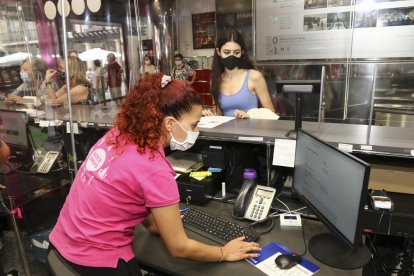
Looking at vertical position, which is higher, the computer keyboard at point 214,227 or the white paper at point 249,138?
the white paper at point 249,138

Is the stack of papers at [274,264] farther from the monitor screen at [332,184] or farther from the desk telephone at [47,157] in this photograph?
the desk telephone at [47,157]

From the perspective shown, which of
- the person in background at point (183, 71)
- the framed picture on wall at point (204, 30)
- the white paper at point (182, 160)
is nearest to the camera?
the white paper at point (182, 160)

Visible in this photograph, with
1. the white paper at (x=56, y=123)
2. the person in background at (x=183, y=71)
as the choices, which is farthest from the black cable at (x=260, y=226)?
the person in background at (x=183, y=71)

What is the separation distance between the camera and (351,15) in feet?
10.5

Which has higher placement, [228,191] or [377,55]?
[377,55]

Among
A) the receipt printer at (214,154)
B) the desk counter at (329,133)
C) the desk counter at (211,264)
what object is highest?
the desk counter at (329,133)

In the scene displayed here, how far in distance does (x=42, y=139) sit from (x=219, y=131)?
4.40 ft

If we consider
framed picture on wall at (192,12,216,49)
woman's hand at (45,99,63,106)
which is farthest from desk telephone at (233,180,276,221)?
framed picture on wall at (192,12,216,49)

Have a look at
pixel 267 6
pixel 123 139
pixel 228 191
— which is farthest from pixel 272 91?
pixel 123 139

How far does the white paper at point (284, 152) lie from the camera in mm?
1405

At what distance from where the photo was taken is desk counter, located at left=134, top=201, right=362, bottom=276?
1.11 meters

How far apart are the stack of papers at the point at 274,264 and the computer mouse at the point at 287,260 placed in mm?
11

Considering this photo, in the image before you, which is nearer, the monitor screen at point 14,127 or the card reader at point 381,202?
the card reader at point 381,202

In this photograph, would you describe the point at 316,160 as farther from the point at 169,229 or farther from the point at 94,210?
the point at 94,210
